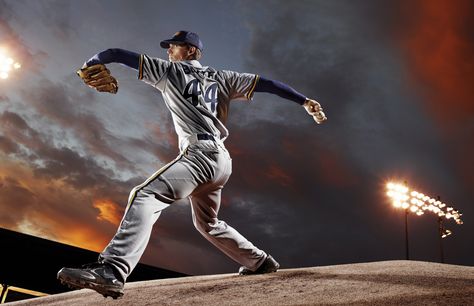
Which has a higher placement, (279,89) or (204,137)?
(279,89)

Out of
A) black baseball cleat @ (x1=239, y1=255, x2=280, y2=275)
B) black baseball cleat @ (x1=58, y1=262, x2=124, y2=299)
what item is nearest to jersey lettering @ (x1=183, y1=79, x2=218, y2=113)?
black baseball cleat @ (x1=58, y1=262, x2=124, y2=299)

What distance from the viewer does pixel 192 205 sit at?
3.97m

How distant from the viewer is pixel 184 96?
369 centimetres

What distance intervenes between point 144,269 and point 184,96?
30.8 ft

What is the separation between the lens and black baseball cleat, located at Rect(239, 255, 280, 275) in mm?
4410

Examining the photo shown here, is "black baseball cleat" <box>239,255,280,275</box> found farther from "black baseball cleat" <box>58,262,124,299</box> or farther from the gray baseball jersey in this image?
"black baseball cleat" <box>58,262,124,299</box>

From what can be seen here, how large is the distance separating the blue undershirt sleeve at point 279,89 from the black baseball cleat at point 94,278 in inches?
88.9

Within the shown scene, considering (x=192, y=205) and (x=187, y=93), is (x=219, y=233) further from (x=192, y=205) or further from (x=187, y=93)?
(x=187, y=93)

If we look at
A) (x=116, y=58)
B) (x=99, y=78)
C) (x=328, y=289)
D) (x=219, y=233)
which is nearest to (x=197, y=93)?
(x=116, y=58)

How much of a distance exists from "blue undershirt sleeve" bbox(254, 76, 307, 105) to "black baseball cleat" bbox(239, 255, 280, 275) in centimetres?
173

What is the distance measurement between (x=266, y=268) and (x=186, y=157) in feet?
5.61

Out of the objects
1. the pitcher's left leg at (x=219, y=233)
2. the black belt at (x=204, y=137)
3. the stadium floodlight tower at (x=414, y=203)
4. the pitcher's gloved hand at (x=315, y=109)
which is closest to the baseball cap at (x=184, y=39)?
the black belt at (x=204, y=137)

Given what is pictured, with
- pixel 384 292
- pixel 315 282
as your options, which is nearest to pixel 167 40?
pixel 315 282

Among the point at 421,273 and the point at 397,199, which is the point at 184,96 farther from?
the point at 397,199
